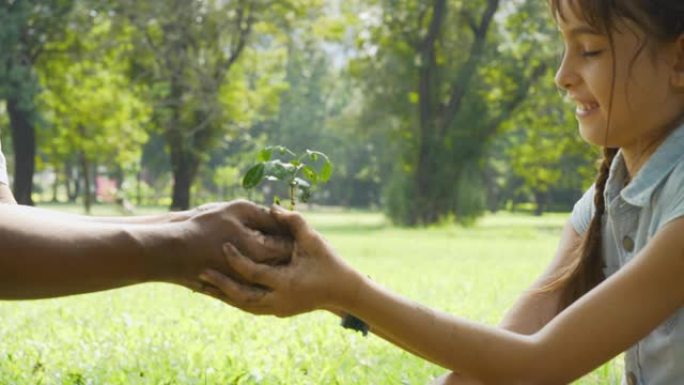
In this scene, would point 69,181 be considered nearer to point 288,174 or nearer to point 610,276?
point 288,174

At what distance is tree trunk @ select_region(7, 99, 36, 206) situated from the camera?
98.8 feet

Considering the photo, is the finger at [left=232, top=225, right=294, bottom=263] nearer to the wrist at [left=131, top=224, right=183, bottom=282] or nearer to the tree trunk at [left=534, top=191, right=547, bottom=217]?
the wrist at [left=131, top=224, right=183, bottom=282]

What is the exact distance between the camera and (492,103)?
32.8 m

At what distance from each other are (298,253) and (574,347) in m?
0.61

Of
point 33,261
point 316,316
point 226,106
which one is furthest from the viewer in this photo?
point 226,106

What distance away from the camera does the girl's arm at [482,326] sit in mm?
2096

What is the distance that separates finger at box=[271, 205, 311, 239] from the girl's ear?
881mm

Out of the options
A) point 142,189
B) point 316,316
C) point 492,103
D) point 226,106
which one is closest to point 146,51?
point 226,106

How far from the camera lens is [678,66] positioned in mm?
2309

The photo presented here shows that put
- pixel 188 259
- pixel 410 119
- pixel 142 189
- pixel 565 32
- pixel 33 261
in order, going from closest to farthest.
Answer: pixel 33 261 → pixel 188 259 → pixel 565 32 → pixel 410 119 → pixel 142 189

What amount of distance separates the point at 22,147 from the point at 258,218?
30345 millimetres

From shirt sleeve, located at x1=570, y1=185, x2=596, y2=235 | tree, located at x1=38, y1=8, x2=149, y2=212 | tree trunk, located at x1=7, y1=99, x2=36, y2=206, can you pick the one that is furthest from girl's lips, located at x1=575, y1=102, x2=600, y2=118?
tree, located at x1=38, y1=8, x2=149, y2=212

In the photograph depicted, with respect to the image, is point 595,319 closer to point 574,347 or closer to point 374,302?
point 574,347

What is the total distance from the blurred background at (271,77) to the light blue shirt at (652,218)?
2599cm
